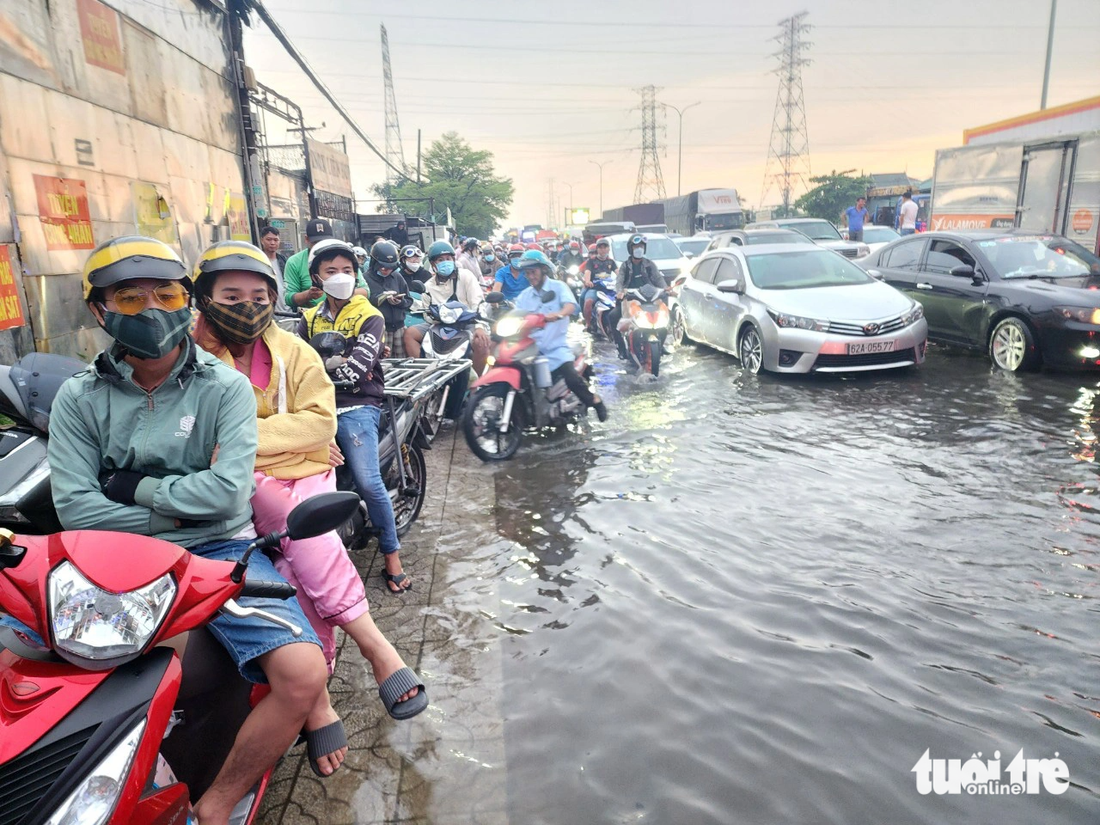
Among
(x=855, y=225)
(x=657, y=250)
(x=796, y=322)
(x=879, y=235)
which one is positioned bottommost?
(x=796, y=322)

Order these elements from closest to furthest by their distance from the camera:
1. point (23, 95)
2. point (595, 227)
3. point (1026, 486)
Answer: point (1026, 486), point (23, 95), point (595, 227)

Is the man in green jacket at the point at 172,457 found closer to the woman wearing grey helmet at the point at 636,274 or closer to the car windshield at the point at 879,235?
the woman wearing grey helmet at the point at 636,274

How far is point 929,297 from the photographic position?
10.8 meters

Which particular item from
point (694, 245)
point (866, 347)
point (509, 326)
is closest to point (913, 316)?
point (866, 347)

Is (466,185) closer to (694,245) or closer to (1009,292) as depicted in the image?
(694,245)

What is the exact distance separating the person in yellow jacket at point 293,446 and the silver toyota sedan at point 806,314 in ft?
24.2

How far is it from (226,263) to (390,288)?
16.6ft

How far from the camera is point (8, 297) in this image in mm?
6730

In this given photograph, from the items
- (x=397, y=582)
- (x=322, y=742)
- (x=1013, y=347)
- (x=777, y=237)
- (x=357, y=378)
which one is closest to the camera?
(x=322, y=742)

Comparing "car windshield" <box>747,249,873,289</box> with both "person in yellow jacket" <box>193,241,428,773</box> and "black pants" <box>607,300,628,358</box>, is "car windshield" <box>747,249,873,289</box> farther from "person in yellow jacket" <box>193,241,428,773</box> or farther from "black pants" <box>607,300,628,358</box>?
"person in yellow jacket" <box>193,241,428,773</box>

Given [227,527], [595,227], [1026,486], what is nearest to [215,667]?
[227,527]

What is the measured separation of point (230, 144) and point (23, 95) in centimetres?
633

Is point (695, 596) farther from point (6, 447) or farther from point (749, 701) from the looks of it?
point (6, 447)

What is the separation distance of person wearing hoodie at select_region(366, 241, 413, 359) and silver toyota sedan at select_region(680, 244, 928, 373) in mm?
4670
